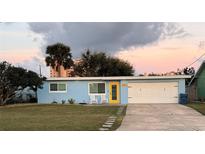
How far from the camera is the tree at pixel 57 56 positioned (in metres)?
40.8

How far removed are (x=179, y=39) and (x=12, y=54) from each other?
1470 cm

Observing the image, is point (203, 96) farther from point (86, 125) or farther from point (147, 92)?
point (86, 125)

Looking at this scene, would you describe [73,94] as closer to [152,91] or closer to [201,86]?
[152,91]

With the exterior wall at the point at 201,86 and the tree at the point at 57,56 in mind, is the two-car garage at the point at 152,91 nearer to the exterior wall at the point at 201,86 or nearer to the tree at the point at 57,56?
the exterior wall at the point at 201,86

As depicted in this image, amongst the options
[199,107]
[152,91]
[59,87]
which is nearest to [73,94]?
[59,87]

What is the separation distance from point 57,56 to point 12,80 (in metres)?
18.7

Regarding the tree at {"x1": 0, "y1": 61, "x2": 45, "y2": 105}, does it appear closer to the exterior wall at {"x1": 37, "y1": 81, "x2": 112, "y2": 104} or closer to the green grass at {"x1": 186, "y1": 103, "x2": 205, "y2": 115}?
the exterior wall at {"x1": 37, "y1": 81, "x2": 112, "y2": 104}

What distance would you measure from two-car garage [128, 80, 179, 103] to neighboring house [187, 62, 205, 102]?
3285mm

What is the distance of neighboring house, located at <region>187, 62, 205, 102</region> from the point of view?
26920mm

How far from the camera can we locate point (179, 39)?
26375 mm

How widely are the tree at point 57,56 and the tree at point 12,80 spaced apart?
17.1 meters

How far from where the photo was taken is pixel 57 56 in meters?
41.1
